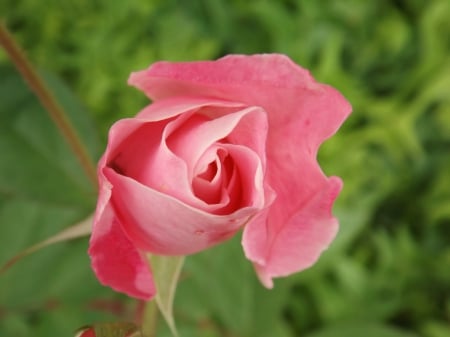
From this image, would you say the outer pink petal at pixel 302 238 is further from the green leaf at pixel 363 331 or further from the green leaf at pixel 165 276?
the green leaf at pixel 363 331

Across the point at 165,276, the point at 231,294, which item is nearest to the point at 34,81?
the point at 165,276

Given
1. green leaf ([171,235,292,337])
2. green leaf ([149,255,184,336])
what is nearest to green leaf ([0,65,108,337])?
green leaf ([171,235,292,337])

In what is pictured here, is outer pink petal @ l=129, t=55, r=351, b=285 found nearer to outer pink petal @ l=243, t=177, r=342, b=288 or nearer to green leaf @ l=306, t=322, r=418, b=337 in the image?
outer pink petal @ l=243, t=177, r=342, b=288

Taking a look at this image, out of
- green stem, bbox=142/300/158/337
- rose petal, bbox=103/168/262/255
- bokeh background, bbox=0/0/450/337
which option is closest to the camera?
rose petal, bbox=103/168/262/255

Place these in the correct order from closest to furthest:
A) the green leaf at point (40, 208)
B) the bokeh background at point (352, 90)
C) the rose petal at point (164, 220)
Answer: the rose petal at point (164, 220) → the green leaf at point (40, 208) → the bokeh background at point (352, 90)

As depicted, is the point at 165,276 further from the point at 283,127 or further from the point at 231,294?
the point at 231,294

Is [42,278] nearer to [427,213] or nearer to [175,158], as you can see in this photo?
[175,158]

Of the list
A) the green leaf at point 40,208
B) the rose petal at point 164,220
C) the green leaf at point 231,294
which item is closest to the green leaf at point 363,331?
the green leaf at point 231,294
